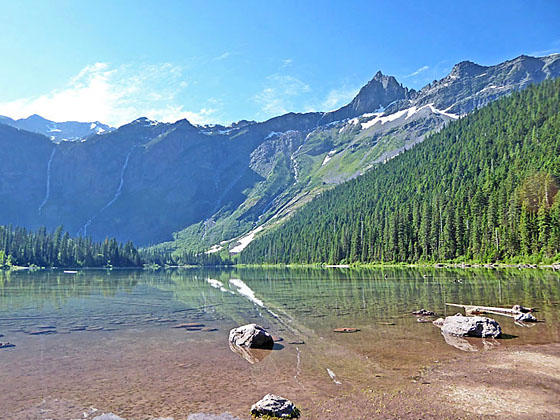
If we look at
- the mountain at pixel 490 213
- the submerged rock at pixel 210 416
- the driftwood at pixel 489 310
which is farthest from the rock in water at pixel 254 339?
the mountain at pixel 490 213

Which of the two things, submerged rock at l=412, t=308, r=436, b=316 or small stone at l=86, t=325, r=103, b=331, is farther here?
submerged rock at l=412, t=308, r=436, b=316

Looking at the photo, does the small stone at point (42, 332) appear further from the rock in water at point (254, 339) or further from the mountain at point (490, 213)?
the mountain at point (490, 213)

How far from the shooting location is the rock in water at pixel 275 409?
12.7 meters

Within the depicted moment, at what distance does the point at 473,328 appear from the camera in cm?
2528

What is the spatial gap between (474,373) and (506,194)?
383ft

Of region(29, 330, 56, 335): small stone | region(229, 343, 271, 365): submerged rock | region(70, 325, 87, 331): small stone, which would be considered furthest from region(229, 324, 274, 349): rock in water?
region(29, 330, 56, 335): small stone

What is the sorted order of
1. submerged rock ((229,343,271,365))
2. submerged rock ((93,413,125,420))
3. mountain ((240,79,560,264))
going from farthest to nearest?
1. mountain ((240,79,560,264))
2. submerged rock ((229,343,271,365))
3. submerged rock ((93,413,125,420))

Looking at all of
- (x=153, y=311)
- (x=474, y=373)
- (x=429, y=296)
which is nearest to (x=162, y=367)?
(x=474, y=373)

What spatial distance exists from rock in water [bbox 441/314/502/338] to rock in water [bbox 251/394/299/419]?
1693cm

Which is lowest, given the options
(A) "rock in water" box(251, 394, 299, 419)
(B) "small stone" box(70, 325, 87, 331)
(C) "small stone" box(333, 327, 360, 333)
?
(C) "small stone" box(333, 327, 360, 333)

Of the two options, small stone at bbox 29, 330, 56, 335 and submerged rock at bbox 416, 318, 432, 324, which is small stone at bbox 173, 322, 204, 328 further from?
submerged rock at bbox 416, 318, 432, 324

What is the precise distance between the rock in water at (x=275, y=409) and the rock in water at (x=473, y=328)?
1693 cm

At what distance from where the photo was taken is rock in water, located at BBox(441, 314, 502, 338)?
2483 centimetres

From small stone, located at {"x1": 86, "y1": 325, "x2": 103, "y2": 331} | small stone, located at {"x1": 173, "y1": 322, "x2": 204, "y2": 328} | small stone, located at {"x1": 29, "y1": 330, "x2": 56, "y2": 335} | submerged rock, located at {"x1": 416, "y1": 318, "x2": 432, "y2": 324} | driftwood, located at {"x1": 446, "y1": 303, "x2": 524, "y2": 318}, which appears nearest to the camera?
small stone, located at {"x1": 29, "y1": 330, "x2": 56, "y2": 335}
